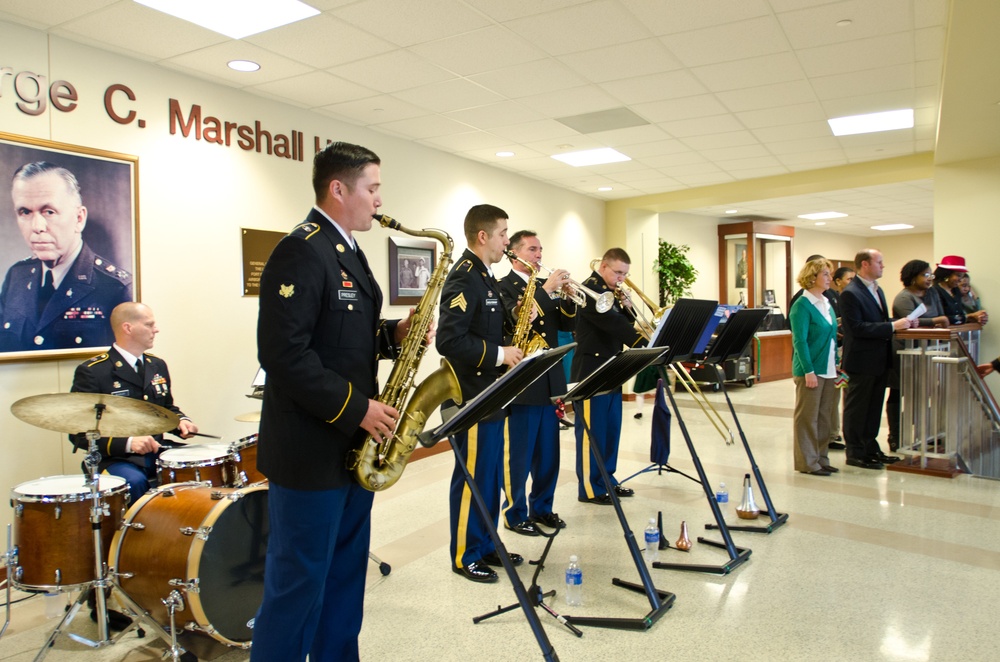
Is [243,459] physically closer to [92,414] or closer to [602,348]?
[92,414]

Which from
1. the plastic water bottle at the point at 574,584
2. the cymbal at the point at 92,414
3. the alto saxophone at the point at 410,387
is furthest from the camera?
the plastic water bottle at the point at 574,584

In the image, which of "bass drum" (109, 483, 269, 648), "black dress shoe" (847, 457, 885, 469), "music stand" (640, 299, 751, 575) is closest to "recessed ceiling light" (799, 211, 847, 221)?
"black dress shoe" (847, 457, 885, 469)

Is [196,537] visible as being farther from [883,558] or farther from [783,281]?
[783,281]

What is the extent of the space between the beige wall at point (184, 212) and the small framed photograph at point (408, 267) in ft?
0.92

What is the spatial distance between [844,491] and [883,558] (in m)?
1.36

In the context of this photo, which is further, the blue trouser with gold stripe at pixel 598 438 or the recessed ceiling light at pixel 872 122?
the recessed ceiling light at pixel 872 122

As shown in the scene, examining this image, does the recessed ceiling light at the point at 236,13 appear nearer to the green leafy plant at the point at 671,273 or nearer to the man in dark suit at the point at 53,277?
the man in dark suit at the point at 53,277

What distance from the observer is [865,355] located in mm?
5625

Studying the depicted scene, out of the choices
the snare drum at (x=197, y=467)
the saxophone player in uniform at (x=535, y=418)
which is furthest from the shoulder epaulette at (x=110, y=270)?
the saxophone player in uniform at (x=535, y=418)

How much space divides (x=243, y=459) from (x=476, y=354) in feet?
3.90

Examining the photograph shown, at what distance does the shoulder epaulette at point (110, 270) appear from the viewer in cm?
409

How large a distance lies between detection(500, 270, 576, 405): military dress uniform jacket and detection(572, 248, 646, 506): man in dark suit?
166mm

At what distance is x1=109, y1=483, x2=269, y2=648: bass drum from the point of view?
8.32 ft

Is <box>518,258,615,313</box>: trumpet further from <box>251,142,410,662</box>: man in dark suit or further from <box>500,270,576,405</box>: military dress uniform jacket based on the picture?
<box>251,142,410,662</box>: man in dark suit
